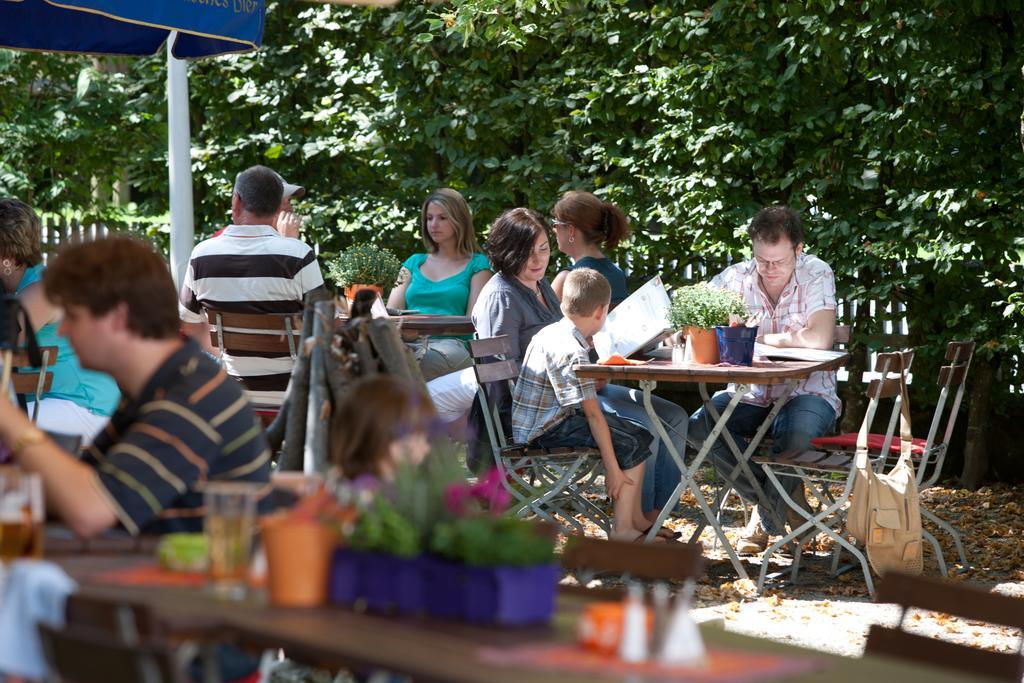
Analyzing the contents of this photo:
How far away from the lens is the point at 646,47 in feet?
30.9

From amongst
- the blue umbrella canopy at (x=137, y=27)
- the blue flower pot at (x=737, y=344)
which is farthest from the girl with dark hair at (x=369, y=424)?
the blue umbrella canopy at (x=137, y=27)

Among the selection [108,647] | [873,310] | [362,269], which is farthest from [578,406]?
[108,647]

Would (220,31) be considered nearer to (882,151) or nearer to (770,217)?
(770,217)

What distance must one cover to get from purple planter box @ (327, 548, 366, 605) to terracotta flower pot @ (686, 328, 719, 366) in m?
3.78

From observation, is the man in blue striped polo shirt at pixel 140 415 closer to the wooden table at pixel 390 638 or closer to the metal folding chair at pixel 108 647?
the wooden table at pixel 390 638

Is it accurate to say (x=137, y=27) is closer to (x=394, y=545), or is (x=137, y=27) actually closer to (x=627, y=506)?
(x=627, y=506)

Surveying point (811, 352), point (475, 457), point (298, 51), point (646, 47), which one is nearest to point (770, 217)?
point (811, 352)

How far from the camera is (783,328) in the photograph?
6375mm

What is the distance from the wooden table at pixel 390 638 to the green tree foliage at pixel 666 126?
5.65 m

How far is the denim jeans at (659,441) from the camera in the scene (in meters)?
6.48

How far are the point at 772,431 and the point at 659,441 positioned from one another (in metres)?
0.53

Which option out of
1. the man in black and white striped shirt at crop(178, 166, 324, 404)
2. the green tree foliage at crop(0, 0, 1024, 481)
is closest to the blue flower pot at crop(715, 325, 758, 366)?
the man in black and white striped shirt at crop(178, 166, 324, 404)

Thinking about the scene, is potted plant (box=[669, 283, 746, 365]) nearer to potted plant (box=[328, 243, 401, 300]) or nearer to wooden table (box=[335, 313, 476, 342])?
wooden table (box=[335, 313, 476, 342])

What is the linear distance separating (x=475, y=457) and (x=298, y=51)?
5764mm
